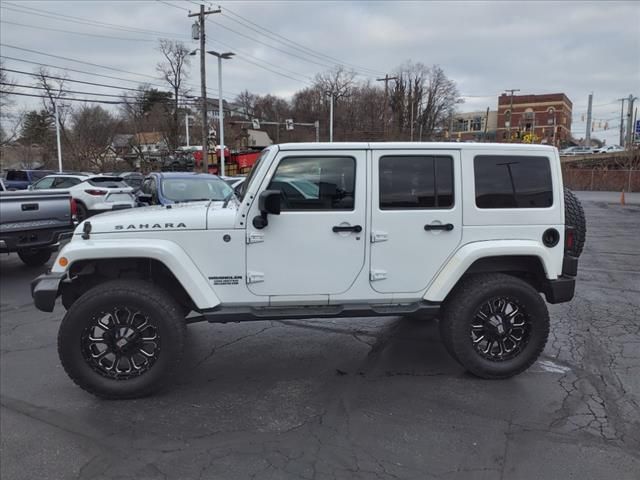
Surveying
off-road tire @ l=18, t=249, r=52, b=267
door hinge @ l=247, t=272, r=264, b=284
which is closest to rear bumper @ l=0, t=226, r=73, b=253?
off-road tire @ l=18, t=249, r=52, b=267

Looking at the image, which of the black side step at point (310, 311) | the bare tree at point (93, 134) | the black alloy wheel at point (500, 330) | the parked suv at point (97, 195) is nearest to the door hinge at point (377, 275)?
the black side step at point (310, 311)

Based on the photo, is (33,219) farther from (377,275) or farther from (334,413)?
(334,413)

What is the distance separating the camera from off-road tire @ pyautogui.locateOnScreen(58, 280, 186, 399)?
3.58 m

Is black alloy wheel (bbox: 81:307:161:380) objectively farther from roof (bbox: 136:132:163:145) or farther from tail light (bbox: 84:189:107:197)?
roof (bbox: 136:132:163:145)

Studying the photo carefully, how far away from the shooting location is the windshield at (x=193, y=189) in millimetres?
9836

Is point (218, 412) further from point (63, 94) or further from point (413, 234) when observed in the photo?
point (63, 94)

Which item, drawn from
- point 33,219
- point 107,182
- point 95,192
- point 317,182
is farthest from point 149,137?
point 317,182

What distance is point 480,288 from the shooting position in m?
3.91

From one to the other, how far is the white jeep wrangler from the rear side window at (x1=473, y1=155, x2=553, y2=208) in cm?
1

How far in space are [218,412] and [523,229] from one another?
2.83 meters

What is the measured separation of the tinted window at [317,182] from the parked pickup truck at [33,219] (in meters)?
5.17

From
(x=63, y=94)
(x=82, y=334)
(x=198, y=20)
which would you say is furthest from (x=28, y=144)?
(x=82, y=334)

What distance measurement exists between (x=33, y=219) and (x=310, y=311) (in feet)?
20.0

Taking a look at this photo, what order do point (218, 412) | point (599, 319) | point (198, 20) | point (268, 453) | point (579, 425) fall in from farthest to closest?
1. point (198, 20)
2. point (599, 319)
3. point (218, 412)
4. point (579, 425)
5. point (268, 453)
